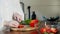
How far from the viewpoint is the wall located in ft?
11.2

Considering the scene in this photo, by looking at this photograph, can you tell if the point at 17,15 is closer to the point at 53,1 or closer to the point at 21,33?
the point at 21,33

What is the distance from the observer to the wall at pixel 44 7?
341 centimetres

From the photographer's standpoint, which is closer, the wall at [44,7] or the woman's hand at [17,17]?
the woman's hand at [17,17]

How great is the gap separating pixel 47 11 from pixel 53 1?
27 centimetres

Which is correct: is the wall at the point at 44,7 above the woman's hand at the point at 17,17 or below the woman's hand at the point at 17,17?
above

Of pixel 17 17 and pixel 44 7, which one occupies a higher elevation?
pixel 44 7

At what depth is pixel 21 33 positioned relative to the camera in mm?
985

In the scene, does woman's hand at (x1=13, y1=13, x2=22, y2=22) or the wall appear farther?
the wall

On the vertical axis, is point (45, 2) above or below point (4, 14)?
above

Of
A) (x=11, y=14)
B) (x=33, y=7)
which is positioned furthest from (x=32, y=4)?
(x=11, y=14)

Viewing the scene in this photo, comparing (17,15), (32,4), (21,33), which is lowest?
(21,33)

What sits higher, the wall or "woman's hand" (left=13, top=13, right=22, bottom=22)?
the wall

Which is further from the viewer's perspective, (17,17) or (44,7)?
(44,7)

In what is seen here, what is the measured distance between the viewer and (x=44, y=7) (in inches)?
135
